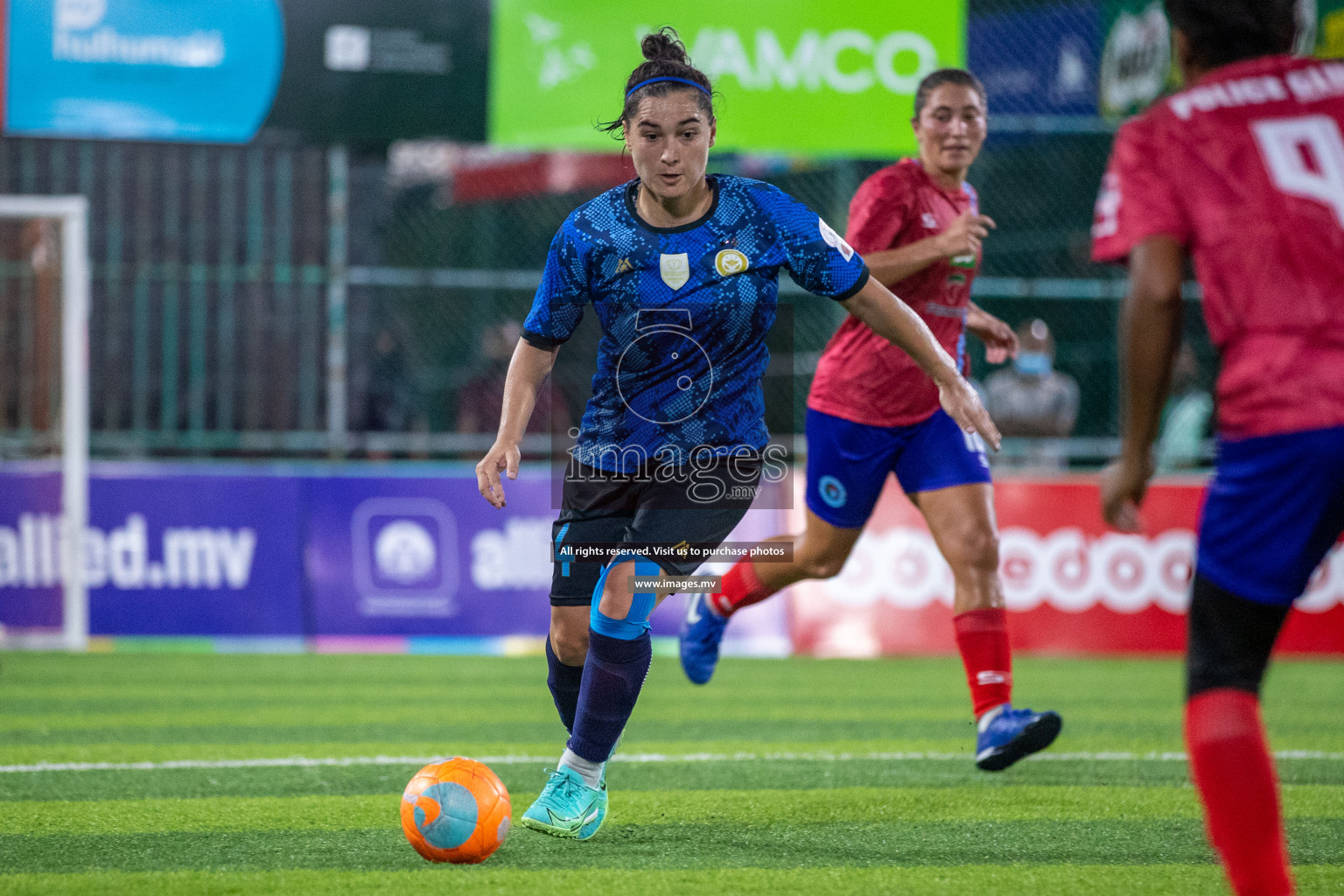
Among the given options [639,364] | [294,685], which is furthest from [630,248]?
[294,685]

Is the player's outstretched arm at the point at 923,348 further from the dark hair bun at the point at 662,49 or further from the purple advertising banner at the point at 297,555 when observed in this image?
the purple advertising banner at the point at 297,555

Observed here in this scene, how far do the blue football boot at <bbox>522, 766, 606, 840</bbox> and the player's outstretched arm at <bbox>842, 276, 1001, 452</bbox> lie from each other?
142 cm

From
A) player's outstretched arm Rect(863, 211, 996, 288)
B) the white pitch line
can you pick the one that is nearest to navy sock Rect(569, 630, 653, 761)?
the white pitch line

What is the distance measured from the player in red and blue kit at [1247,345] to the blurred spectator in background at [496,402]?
32.9 feet

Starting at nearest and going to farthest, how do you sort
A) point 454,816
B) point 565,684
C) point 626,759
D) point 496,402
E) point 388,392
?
point 454,816 → point 565,684 → point 626,759 → point 496,402 → point 388,392

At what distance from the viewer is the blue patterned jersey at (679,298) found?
4.50m

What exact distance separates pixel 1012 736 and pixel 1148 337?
2.76 meters

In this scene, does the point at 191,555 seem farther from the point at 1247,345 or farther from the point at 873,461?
the point at 1247,345

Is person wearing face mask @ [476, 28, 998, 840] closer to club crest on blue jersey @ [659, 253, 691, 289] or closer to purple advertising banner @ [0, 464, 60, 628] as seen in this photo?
club crest on blue jersey @ [659, 253, 691, 289]

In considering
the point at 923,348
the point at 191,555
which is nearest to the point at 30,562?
the point at 191,555

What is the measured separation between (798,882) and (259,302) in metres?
11.0

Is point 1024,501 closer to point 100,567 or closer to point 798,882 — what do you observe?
point 100,567

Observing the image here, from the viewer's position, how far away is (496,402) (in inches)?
515

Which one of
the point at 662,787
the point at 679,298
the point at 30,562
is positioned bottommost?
the point at 30,562
